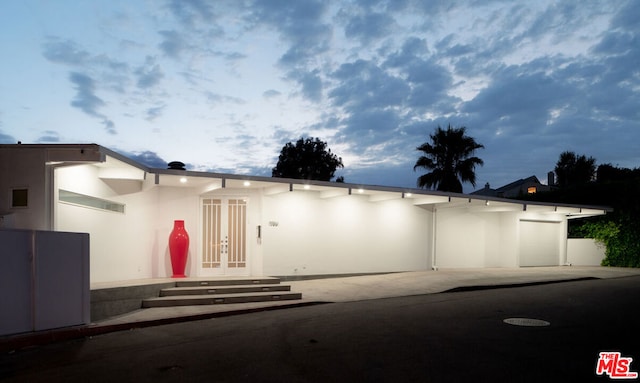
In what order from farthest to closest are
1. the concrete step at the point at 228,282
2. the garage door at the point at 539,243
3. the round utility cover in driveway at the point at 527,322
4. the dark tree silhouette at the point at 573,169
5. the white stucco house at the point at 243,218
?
the dark tree silhouette at the point at 573,169 → the garage door at the point at 539,243 → the concrete step at the point at 228,282 → the white stucco house at the point at 243,218 → the round utility cover in driveway at the point at 527,322

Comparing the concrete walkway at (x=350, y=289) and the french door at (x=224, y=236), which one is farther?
the french door at (x=224, y=236)

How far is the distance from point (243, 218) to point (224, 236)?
74 centimetres

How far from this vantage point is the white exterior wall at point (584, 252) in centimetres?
2223

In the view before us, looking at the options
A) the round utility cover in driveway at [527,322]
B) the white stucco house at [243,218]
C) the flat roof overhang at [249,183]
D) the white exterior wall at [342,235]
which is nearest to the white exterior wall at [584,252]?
the flat roof overhang at [249,183]

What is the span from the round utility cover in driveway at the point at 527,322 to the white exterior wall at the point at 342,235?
7.27 m

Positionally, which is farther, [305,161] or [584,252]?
[305,161]

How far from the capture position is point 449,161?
29.9 m

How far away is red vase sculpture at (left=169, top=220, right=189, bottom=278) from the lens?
12.7 meters

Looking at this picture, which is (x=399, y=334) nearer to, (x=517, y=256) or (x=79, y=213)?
(x=79, y=213)

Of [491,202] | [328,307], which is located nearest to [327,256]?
[328,307]

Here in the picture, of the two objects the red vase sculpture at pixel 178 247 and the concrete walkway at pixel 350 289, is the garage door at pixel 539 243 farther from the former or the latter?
the red vase sculpture at pixel 178 247

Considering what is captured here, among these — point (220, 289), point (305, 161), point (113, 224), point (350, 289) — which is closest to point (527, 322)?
point (350, 289)

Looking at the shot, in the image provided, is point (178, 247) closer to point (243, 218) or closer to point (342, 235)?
point (243, 218)

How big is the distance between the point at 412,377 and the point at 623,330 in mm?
4593
